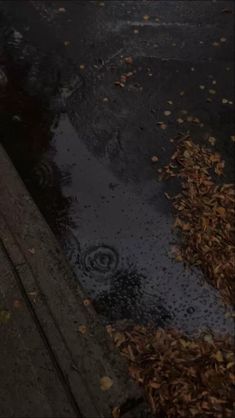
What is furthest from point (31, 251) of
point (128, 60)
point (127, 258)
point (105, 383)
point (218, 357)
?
point (128, 60)

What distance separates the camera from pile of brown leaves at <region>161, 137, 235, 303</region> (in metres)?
4.79

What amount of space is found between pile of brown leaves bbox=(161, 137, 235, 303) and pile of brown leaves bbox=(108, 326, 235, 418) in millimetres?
629

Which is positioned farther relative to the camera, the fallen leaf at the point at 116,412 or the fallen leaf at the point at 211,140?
the fallen leaf at the point at 211,140

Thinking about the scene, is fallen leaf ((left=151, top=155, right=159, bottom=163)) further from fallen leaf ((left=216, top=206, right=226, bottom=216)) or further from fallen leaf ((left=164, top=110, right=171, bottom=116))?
fallen leaf ((left=216, top=206, right=226, bottom=216))

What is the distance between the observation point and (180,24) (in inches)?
281

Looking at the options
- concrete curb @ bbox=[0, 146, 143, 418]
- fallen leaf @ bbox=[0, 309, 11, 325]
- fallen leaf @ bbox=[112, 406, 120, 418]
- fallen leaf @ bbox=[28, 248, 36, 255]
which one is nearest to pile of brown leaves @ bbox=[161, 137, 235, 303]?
concrete curb @ bbox=[0, 146, 143, 418]

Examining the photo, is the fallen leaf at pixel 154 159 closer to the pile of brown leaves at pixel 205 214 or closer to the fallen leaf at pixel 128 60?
the pile of brown leaves at pixel 205 214

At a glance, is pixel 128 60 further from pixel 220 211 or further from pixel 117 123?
pixel 220 211

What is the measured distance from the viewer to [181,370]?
4062mm

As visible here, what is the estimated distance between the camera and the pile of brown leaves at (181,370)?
3.90 metres

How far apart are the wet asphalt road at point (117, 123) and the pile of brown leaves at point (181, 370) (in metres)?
0.20

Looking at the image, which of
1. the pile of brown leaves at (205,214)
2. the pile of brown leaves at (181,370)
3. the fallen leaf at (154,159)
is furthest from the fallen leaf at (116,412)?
the fallen leaf at (154,159)

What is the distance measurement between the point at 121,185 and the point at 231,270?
1452 mm

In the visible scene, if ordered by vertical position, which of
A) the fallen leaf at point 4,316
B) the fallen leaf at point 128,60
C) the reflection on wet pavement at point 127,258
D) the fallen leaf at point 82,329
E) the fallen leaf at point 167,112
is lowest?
the reflection on wet pavement at point 127,258
